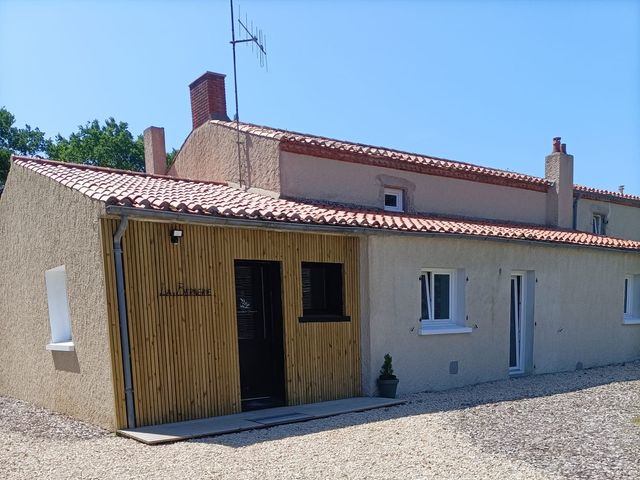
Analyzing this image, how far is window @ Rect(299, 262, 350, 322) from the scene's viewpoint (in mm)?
8602

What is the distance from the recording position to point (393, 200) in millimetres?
11930

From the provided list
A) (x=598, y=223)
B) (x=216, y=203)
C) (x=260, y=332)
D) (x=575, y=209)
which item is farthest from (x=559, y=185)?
(x=216, y=203)

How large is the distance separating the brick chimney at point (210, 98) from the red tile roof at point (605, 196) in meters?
11.0

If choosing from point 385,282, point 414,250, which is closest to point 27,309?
point 385,282

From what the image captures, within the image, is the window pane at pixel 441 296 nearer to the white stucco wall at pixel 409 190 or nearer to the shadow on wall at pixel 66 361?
the white stucco wall at pixel 409 190

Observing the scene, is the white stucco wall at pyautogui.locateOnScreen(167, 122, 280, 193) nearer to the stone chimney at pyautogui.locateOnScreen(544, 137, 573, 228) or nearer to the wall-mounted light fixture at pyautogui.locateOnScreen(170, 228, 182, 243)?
the wall-mounted light fixture at pyautogui.locateOnScreen(170, 228, 182, 243)

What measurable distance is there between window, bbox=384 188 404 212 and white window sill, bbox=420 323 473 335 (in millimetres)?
3048

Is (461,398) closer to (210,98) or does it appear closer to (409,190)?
(409,190)

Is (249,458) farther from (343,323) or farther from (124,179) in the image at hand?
(124,179)

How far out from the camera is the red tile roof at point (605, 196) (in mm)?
15972

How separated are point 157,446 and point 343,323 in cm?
374

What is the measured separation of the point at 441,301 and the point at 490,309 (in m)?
1.16

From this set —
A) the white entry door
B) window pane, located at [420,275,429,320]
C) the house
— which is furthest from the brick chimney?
the white entry door

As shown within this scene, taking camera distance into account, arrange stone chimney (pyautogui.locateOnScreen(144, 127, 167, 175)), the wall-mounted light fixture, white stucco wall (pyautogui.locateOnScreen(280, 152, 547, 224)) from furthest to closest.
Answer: stone chimney (pyautogui.locateOnScreen(144, 127, 167, 175)) < white stucco wall (pyautogui.locateOnScreen(280, 152, 547, 224)) < the wall-mounted light fixture
